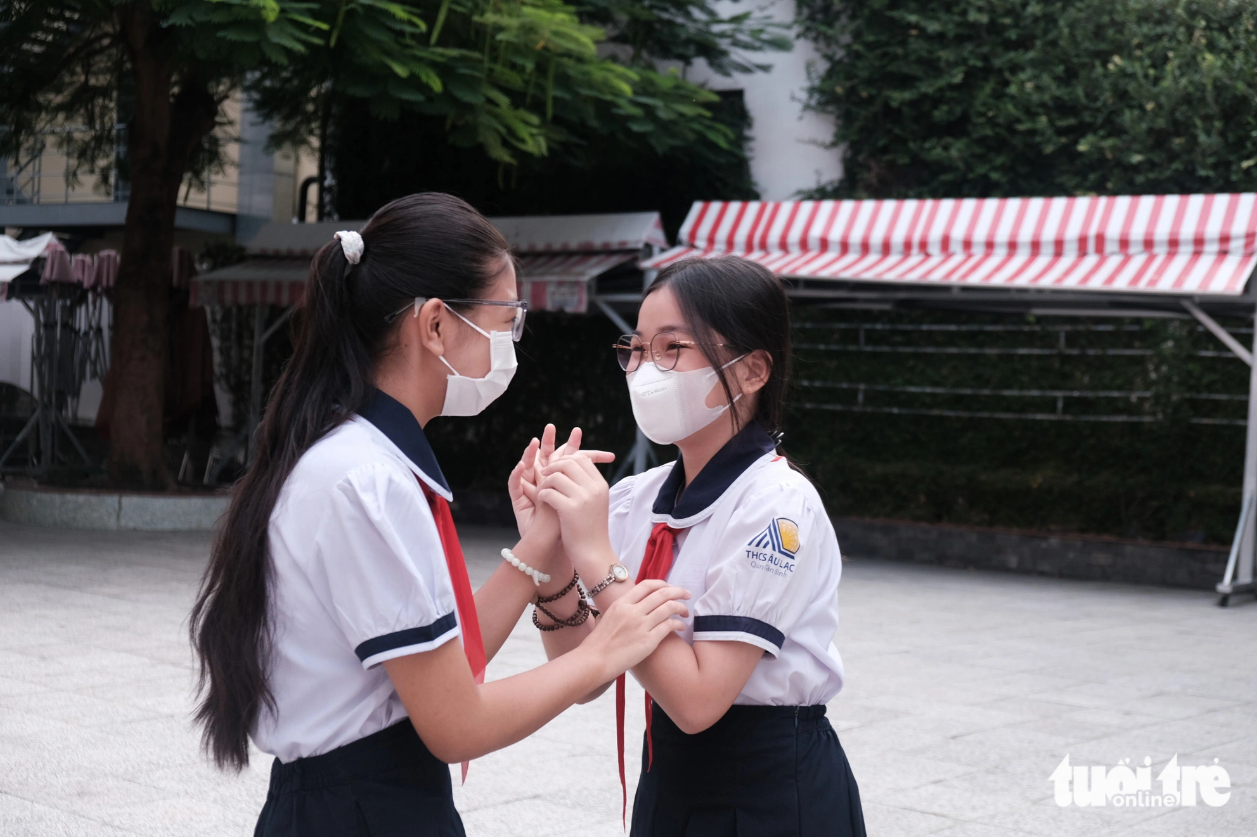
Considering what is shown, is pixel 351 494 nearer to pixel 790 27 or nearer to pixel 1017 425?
pixel 1017 425

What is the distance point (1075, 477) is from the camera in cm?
1141

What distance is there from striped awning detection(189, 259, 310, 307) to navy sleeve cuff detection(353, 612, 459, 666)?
1149cm

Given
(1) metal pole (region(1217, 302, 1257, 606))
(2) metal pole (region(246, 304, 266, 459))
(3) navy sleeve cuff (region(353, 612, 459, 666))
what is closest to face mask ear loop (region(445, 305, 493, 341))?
(3) navy sleeve cuff (region(353, 612, 459, 666))

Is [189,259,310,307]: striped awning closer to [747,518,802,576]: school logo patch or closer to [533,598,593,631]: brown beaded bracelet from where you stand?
[533,598,593,631]: brown beaded bracelet

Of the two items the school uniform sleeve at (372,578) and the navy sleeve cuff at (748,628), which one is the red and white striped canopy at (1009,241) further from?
the school uniform sleeve at (372,578)

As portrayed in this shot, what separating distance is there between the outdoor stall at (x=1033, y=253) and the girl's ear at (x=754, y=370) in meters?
7.48

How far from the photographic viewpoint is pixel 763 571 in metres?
1.88

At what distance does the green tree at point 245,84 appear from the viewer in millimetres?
8906

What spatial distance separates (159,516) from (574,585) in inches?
406

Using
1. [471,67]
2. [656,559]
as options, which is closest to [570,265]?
[471,67]

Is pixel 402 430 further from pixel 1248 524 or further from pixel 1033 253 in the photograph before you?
pixel 1248 524

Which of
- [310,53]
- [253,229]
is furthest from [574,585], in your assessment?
[253,229]

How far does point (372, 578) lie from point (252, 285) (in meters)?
11.9

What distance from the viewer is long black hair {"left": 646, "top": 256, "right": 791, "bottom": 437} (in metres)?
2.07
